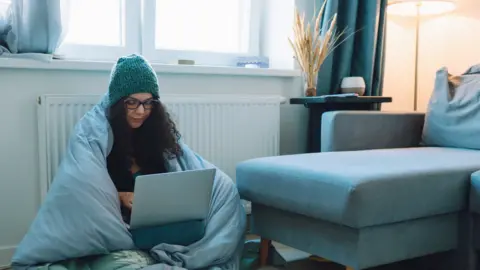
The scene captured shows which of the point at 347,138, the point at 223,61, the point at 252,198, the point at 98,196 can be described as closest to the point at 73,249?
the point at 98,196

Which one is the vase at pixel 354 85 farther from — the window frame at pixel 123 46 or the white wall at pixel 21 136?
the white wall at pixel 21 136

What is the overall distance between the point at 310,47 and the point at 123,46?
2.88 ft

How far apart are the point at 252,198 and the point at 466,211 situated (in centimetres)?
71

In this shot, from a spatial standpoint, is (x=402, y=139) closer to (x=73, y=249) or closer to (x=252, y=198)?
(x=252, y=198)

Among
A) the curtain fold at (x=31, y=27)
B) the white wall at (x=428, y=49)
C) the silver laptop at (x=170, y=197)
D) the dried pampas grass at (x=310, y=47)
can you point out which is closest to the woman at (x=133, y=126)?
the silver laptop at (x=170, y=197)

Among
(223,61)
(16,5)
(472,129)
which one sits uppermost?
(16,5)

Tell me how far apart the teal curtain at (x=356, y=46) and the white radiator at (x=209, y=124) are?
32 cm

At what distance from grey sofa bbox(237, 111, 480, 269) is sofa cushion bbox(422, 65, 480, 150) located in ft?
0.89

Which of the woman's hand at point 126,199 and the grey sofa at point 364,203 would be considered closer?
the grey sofa at point 364,203

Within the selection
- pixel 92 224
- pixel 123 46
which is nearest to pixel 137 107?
pixel 92 224

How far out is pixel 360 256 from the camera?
1.54 meters

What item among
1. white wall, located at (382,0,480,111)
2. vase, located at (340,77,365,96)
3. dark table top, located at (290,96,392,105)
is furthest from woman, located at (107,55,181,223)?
white wall, located at (382,0,480,111)

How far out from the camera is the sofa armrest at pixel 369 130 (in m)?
2.20

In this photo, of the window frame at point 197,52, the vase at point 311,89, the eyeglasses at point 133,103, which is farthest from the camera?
the vase at point 311,89
